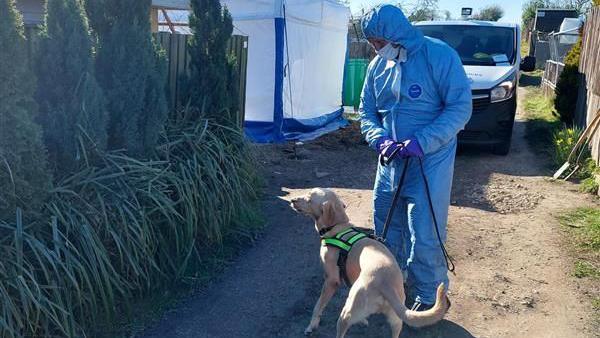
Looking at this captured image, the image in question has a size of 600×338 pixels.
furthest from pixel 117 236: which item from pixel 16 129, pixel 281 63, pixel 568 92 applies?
pixel 568 92

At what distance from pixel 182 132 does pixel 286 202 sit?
185 centimetres

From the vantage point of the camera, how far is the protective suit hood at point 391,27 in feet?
11.8

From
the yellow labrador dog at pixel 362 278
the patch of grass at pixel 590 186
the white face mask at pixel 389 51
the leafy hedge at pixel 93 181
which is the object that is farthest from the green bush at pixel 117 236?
the patch of grass at pixel 590 186

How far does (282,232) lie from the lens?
19.0 feet

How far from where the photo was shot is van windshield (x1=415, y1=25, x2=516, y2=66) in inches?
388

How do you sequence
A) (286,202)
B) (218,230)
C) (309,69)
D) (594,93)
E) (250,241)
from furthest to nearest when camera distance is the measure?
(309,69), (594,93), (286,202), (250,241), (218,230)

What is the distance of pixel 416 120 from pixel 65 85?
2.37m

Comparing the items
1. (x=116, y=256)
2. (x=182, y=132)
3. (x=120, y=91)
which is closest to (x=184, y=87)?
(x=182, y=132)

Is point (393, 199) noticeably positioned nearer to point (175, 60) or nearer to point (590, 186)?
point (175, 60)

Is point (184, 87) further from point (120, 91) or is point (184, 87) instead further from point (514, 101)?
point (514, 101)

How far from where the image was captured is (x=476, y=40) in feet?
33.1

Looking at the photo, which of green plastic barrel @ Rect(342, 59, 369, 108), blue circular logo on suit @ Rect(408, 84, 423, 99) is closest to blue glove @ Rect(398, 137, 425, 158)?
blue circular logo on suit @ Rect(408, 84, 423, 99)

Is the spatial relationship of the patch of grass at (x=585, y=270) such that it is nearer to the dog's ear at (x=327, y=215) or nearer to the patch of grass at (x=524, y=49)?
the dog's ear at (x=327, y=215)

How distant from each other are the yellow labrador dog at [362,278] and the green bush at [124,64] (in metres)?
1.52
